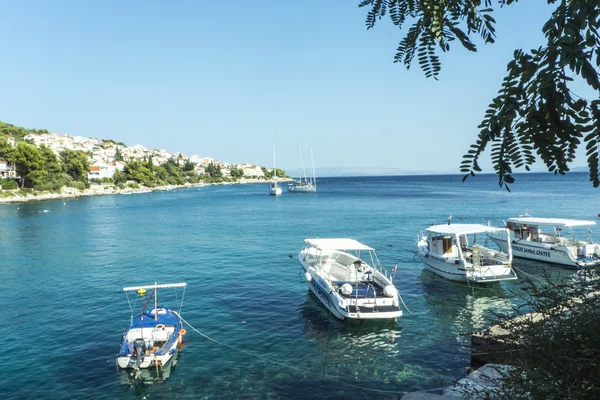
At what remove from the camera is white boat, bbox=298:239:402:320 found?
15.4 metres

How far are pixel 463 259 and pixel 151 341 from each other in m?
16.3

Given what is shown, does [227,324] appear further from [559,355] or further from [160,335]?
[559,355]

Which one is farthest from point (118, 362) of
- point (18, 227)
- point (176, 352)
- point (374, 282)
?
point (18, 227)

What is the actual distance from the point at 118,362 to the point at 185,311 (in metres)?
5.78

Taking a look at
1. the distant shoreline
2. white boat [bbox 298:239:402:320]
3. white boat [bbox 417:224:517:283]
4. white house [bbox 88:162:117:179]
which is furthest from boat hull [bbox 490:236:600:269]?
white house [bbox 88:162:117:179]

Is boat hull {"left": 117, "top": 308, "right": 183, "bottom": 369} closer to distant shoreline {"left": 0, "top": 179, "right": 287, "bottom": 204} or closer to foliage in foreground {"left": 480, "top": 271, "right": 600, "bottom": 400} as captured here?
foliage in foreground {"left": 480, "top": 271, "right": 600, "bottom": 400}

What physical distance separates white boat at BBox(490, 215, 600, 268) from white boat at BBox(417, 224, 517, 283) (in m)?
4.59

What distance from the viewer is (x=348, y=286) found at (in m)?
16.3

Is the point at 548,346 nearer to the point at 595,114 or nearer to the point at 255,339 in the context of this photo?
the point at 595,114

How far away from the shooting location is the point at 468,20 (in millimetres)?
3451

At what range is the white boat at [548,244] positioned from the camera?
24031 mm

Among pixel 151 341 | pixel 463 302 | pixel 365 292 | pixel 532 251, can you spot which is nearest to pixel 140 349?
pixel 151 341

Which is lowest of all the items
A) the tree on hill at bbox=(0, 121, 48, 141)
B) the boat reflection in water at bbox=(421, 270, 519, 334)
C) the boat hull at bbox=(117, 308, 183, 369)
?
the boat reflection in water at bbox=(421, 270, 519, 334)

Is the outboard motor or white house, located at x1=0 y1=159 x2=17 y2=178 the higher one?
white house, located at x1=0 y1=159 x2=17 y2=178
